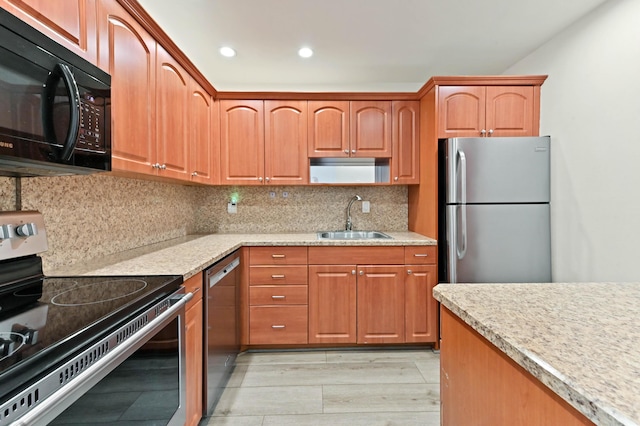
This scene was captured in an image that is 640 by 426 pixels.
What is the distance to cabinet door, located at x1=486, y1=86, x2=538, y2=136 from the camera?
2455mm

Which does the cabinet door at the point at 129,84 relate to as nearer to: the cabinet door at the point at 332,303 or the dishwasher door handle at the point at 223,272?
the dishwasher door handle at the point at 223,272

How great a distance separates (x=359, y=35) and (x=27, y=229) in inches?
88.1

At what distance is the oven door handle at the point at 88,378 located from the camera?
0.65 metres

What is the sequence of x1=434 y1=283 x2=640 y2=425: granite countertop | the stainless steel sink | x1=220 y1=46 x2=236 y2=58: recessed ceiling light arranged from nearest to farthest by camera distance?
x1=434 y1=283 x2=640 y2=425: granite countertop
x1=220 y1=46 x2=236 y2=58: recessed ceiling light
the stainless steel sink

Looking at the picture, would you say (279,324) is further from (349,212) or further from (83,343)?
(83,343)

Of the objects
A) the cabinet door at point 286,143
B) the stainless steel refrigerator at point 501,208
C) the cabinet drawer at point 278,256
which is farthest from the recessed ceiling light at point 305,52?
the cabinet drawer at point 278,256

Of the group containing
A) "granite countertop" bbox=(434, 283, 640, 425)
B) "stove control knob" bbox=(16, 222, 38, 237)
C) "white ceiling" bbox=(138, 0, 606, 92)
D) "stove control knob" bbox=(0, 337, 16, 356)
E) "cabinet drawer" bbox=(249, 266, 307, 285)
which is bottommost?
"cabinet drawer" bbox=(249, 266, 307, 285)

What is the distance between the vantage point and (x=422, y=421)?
169 cm

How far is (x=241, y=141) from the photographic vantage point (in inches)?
111

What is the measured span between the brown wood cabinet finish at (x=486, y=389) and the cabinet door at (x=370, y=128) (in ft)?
6.54

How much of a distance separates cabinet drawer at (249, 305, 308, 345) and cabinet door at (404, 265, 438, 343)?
849 millimetres

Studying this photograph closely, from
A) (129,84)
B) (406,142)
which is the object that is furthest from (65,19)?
(406,142)

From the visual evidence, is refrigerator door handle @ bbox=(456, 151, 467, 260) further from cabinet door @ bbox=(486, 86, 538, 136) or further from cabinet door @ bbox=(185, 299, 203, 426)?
cabinet door @ bbox=(185, 299, 203, 426)

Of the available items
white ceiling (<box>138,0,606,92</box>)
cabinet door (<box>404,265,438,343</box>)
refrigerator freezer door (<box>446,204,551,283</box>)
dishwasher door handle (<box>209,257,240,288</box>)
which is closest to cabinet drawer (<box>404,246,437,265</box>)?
cabinet door (<box>404,265,438,343</box>)
